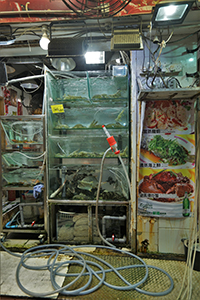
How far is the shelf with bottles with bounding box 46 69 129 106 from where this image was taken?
2.41m

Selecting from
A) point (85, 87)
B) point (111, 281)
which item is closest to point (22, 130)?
point (85, 87)

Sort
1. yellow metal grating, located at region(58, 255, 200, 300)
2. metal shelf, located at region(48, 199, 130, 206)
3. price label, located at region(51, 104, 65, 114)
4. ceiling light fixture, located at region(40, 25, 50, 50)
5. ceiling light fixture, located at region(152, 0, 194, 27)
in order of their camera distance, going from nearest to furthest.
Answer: ceiling light fixture, located at region(152, 0, 194, 27) < yellow metal grating, located at region(58, 255, 200, 300) < ceiling light fixture, located at region(40, 25, 50, 50) < metal shelf, located at region(48, 199, 130, 206) < price label, located at region(51, 104, 65, 114)

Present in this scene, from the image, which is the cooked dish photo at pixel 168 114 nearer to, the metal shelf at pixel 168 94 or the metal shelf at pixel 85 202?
the metal shelf at pixel 168 94

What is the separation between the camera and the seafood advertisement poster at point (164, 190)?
215 cm

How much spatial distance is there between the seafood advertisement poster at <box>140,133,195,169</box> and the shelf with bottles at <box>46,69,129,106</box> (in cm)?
77

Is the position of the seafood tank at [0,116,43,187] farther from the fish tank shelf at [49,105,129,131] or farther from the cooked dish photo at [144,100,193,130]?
the cooked dish photo at [144,100,193,130]

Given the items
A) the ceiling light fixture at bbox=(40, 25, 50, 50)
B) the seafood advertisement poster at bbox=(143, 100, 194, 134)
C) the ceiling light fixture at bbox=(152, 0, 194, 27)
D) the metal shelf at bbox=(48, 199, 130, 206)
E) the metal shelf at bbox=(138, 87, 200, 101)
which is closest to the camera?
the ceiling light fixture at bbox=(152, 0, 194, 27)

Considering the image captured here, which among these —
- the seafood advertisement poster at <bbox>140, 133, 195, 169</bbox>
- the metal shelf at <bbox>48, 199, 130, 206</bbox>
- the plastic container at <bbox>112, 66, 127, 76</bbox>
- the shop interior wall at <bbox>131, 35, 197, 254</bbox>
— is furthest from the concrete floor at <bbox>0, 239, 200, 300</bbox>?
the plastic container at <bbox>112, 66, 127, 76</bbox>

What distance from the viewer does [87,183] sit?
2523 millimetres

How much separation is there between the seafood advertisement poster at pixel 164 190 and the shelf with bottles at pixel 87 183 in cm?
29

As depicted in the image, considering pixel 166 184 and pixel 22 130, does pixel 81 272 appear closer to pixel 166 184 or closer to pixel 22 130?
pixel 166 184

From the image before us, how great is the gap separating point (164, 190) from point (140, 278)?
1025 millimetres

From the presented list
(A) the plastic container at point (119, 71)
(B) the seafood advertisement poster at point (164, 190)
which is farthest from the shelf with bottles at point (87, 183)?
(A) the plastic container at point (119, 71)

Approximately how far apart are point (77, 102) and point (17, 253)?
2.28 meters
